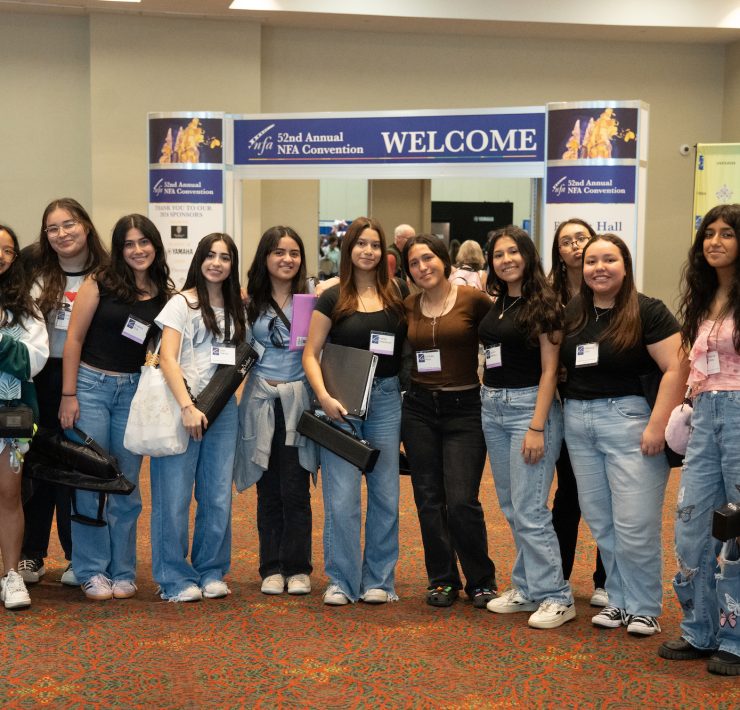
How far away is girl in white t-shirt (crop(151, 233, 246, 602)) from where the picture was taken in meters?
3.47

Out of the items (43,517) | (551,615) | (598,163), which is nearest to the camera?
(551,615)

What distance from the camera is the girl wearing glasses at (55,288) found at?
3523mm

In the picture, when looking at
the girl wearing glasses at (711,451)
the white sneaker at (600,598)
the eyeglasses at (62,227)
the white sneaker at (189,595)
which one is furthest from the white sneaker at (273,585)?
the eyeglasses at (62,227)

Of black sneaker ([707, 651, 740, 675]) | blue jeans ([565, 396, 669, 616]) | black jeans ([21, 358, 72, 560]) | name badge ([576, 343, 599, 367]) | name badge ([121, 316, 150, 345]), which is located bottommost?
black sneaker ([707, 651, 740, 675])

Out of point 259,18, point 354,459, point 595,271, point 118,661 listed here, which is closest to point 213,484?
point 354,459

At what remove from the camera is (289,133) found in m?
8.40

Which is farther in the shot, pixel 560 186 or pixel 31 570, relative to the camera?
pixel 560 186

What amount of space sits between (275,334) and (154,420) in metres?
0.57

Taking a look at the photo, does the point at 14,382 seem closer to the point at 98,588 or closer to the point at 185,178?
the point at 98,588

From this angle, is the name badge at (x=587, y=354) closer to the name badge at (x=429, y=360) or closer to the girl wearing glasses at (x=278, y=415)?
the name badge at (x=429, y=360)

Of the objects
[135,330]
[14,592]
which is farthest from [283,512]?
[14,592]

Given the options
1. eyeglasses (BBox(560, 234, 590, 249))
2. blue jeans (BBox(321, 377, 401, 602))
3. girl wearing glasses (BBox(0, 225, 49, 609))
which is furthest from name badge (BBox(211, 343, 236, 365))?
eyeglasses (BBox(560, 234, 590, 249))

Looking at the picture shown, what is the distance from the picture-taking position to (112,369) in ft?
11.5

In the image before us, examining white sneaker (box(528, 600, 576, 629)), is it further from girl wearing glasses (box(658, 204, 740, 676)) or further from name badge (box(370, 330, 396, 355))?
name badge (box(370, 330, 396, 355))
